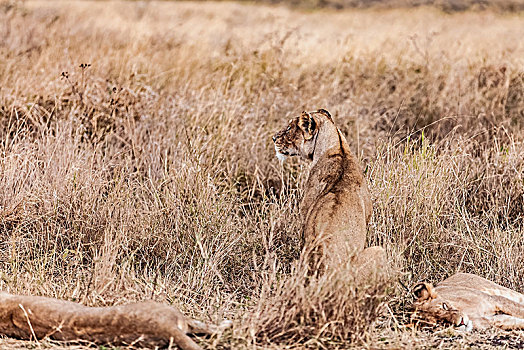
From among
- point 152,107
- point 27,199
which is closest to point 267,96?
point 152,107

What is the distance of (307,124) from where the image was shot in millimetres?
5500

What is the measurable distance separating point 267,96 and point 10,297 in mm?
4791

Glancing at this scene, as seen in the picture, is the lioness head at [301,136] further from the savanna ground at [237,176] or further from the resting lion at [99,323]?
the resting lion at [99,323]

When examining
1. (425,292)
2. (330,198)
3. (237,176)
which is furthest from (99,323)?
(237,176)

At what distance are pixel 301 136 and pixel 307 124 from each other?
106 mm

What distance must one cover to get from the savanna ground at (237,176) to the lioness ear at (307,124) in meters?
0.72

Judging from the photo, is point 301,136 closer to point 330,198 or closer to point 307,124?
point 307,124

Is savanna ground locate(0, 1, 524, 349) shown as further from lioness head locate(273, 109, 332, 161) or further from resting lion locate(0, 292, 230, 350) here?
lioness head locate(273, 109, 332, 161)

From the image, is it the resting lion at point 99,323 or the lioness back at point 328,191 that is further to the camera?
the lioness back at point 328,191

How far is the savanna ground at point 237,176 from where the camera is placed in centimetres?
461

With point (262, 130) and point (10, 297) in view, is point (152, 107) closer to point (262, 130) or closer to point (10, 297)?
point (262, 130)

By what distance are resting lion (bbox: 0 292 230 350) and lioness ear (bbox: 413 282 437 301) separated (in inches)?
48.5

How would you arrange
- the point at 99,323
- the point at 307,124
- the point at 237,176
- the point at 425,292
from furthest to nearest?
the point at 237,176, the point at 307,124, the point at 425,292, the point at 99,323

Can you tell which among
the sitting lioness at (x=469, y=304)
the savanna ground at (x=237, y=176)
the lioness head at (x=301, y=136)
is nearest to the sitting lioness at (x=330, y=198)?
the lioness head at (x=301, y=136)
